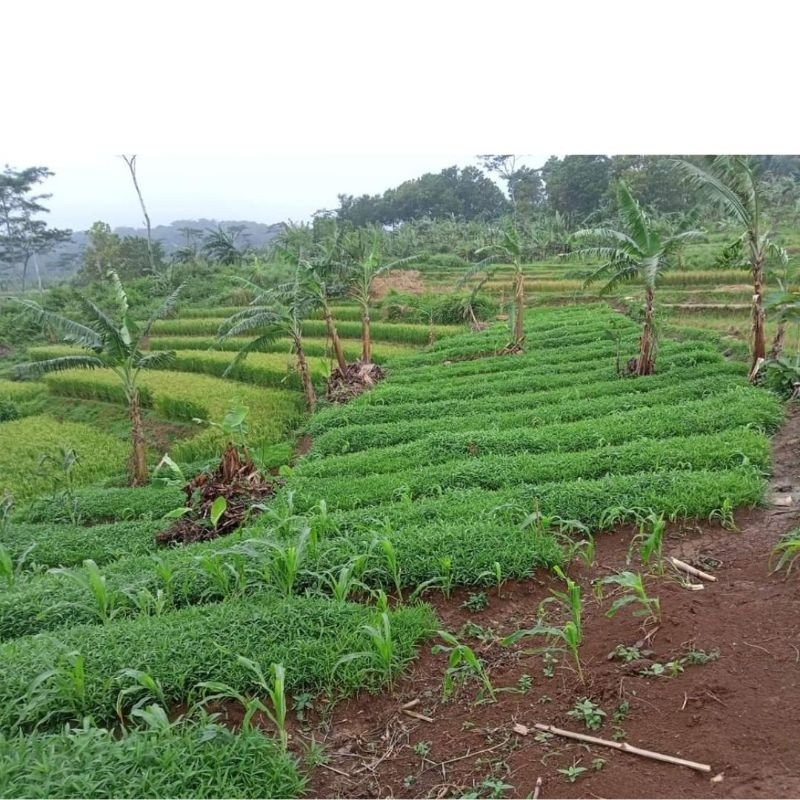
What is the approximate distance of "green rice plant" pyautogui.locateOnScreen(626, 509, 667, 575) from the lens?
11.7ft

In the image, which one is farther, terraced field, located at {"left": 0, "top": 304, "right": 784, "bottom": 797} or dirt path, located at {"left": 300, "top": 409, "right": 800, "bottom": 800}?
terraced field, located at {"left": 0, "top": 304, "right": 784, "bottom": 797}

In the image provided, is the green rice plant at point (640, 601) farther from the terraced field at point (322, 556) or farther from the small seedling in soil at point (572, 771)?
the small seedling in soil at point (572, 771)

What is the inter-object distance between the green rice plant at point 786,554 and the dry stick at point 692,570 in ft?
1.15

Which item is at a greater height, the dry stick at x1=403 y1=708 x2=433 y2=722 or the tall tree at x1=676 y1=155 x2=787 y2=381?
the tall tree at x1=676 y1=155 x2=787 y2=381

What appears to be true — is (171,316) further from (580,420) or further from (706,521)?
(706,521)

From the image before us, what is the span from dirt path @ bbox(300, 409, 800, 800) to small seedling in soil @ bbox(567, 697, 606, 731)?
3 centimetres

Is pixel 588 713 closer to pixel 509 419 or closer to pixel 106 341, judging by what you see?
pixel 509 419

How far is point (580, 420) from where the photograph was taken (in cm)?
798

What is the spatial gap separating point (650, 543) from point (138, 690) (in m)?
2.87

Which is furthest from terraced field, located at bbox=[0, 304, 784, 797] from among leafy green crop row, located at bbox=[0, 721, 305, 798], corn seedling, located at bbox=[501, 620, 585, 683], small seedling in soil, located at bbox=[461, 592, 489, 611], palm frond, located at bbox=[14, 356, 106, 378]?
palm frond, located at bbox=[14, 356, 106, 378]

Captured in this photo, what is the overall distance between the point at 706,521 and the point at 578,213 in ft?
119

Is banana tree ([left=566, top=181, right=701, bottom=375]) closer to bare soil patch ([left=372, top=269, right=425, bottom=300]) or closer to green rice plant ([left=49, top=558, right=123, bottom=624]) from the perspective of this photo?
green rice plant ([left=49, top=558, right=123, bottom=624])

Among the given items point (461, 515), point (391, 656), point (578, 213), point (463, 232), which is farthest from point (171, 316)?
point (578, 213)

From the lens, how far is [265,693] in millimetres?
2912
